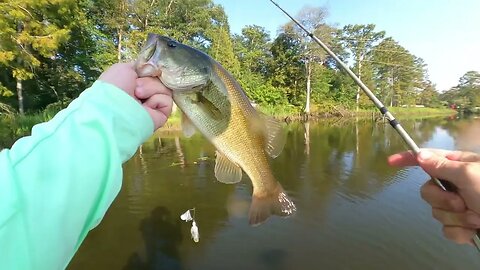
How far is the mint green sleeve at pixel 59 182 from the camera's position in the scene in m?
0.73

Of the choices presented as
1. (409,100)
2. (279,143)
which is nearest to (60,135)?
(279,143)

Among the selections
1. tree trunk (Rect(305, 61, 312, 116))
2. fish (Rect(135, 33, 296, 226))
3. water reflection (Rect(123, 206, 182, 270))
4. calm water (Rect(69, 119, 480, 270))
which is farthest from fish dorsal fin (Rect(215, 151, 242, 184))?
tree trunk (Rect(305, 61, 312, 116))

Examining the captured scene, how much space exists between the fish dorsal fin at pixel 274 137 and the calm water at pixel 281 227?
4521 millimetres

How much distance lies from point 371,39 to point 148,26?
3387 cm

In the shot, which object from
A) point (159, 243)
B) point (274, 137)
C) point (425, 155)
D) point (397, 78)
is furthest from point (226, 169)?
point (397, 78)

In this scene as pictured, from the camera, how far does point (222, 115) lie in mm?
1687

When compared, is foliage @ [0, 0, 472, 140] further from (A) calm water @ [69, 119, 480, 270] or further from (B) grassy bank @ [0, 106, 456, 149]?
(A) calm water @ [69, 119, 480, 270]

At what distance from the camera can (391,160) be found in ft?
5.20

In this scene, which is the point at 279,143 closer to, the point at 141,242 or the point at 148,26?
the point at 141,242

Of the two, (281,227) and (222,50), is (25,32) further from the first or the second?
(222,50)

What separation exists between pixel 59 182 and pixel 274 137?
1.34m

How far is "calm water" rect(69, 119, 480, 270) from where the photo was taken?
6090 mm

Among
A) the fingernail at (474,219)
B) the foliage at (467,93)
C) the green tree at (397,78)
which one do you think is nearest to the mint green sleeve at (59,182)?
the fingernail at (474,219)

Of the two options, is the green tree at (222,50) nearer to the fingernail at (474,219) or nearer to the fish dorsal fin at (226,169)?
the fish dorsal fin at (226,169)
